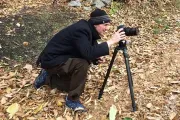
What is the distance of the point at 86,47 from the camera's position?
4488 millimetres

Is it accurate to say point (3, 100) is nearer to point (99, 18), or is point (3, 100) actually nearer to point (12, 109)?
point (12, 109)

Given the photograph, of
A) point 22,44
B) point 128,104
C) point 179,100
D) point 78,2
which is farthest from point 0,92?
point 78,2

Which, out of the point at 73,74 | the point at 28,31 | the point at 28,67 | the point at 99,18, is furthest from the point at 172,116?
the point at 28,31

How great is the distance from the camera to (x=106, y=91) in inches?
214

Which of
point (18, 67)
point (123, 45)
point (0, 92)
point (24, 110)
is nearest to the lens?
point (123, 45)

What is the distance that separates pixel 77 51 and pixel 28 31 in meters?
3.10

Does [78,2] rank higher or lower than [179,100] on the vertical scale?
higher

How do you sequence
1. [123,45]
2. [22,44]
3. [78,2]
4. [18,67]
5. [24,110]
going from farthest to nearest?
[78,2]
[22,44]
[18,67]
[24,110]
[123,45]

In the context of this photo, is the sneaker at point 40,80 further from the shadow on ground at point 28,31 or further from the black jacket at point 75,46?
the shadow on ground at point 28,31

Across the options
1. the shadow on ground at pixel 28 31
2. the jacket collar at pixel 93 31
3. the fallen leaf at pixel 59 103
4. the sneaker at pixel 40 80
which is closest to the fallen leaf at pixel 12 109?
the sneaker at pixel 40 80

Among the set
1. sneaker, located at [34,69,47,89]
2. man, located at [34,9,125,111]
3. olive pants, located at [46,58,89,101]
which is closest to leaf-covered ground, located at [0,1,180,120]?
sneaker, located at [34,69,47,89]

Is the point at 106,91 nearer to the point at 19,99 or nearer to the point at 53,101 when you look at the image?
the point at 53,101

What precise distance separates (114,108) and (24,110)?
1.49 meters

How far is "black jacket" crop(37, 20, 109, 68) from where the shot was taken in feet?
14.9
